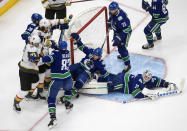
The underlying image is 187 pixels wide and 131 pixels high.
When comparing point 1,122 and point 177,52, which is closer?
point 1,122

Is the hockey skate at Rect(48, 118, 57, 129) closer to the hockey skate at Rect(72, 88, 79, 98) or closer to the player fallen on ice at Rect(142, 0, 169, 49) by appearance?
the hockey skate at Rect(72, 88, 79, 98)

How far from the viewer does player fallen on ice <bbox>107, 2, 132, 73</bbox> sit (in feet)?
18.7

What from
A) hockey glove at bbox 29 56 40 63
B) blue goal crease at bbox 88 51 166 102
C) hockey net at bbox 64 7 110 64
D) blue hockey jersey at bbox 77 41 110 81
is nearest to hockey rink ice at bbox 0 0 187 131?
blue goal crease at bbox 88 51 166 102

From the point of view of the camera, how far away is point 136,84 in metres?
5.36

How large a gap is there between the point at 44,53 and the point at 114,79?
105 cm

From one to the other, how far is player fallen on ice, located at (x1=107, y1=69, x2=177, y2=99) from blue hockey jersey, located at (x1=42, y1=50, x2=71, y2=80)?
735mm

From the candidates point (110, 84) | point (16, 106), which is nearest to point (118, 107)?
point (110, 84)

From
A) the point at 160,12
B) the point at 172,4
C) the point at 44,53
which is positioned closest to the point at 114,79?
the point at 44,53

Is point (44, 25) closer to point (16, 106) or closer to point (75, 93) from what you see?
point (75, 93)

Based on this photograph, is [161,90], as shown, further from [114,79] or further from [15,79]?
[15,79]

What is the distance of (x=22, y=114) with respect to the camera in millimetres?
5406

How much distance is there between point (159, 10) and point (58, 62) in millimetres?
2090

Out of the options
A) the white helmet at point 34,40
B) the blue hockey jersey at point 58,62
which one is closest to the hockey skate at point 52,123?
the blue hockey jersey at point 58,62

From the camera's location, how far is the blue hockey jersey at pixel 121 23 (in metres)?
5.72
